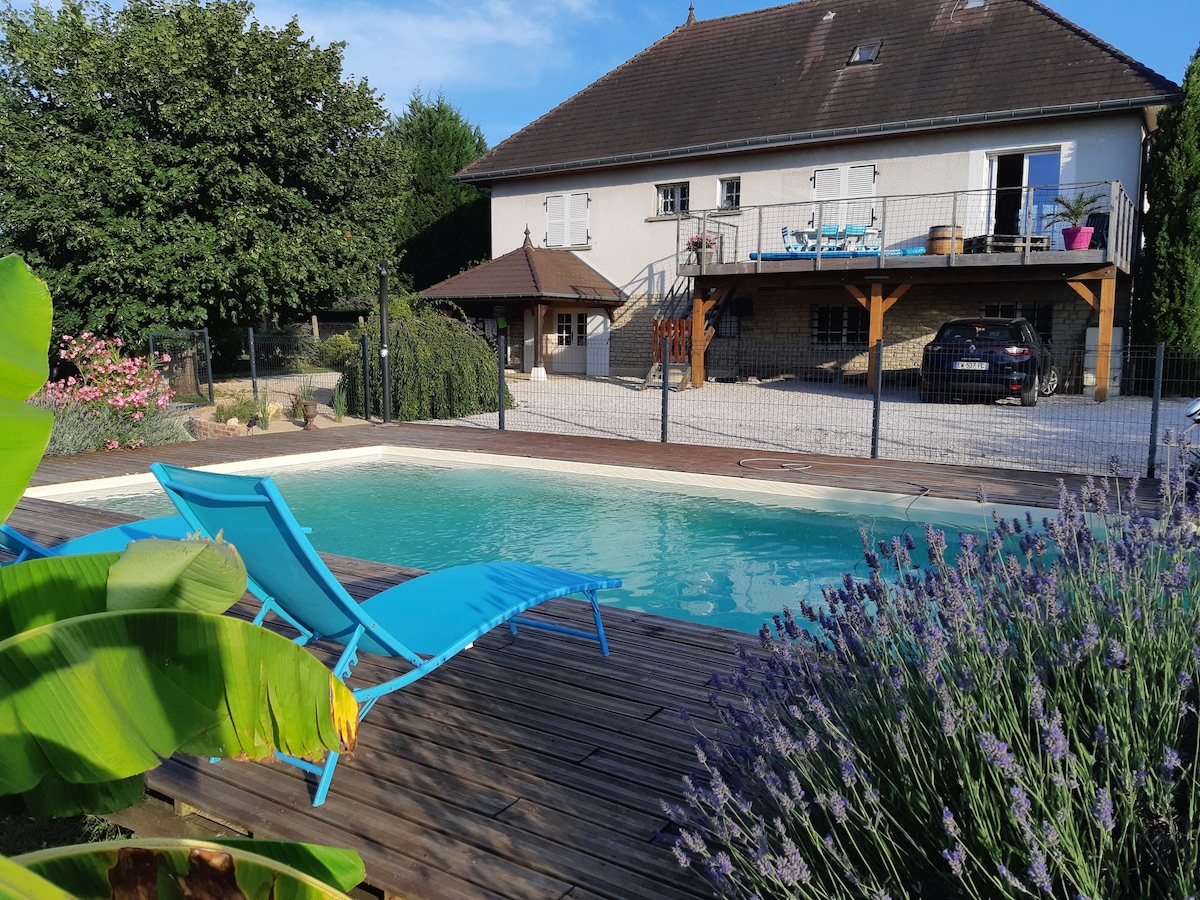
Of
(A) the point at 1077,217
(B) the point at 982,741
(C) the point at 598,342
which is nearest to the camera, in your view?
(B) the point at 982,741

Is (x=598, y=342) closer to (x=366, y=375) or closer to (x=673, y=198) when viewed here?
(x=673, y=198)

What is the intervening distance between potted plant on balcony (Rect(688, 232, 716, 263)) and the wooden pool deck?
1555 cm

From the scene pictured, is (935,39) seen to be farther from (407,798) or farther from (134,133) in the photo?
(407,798)

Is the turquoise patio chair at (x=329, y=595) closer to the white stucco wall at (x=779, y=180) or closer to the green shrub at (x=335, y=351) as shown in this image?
the white stucco wall at (x=779, y=180)

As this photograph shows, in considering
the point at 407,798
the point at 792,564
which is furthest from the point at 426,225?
the point at 407,798

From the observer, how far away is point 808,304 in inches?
884

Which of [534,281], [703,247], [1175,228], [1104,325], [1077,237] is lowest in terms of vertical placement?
[1104,325]

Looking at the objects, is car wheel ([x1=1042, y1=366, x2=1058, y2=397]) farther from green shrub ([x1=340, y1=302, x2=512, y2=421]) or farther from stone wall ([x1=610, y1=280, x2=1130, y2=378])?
green shrub ([x1=340, y1=302, x2=512, y2=421])

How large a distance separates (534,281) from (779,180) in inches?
255

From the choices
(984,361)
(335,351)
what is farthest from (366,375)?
(984,361)

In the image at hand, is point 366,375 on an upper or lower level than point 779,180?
lower

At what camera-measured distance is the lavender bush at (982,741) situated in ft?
Result: 5.28

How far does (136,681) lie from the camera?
1.37 metres

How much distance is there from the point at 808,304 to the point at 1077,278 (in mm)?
6800
